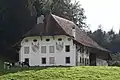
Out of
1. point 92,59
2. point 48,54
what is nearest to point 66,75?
point 48,54

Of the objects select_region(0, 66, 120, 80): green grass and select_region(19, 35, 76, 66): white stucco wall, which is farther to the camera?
select_region(19, 35, 76, 66): white stucco wall

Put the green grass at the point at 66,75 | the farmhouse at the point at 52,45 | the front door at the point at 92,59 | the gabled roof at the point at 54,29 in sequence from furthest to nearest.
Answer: the front door at the point at 92,59 < the gabled roof at the point at 54,29 < the farmhouse at the point at 52,45 < the green grass at the point at 66,75

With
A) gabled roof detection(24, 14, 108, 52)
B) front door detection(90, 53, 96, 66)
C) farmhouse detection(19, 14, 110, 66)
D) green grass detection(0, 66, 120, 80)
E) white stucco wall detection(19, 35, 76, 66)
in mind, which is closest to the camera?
green grass detection(0, 66, 120, 80)

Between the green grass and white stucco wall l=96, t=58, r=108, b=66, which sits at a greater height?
white stucco wall l=96, t=58, r=108, b=66

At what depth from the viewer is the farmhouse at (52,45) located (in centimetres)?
5547

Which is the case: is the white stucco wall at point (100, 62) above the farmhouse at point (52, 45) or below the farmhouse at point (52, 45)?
below

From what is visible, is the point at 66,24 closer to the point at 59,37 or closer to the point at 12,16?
the point at 59,37

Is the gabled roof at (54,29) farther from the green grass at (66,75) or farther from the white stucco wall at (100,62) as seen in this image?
the green grass at (66,75)

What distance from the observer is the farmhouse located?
182 feet

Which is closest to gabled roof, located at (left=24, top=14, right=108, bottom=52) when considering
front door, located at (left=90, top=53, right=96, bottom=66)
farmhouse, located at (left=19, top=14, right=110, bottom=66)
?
farmhouse, located at (left=19, top=14, right=110, bottom=66)

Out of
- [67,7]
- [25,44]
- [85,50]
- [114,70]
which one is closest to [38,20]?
[25,44]

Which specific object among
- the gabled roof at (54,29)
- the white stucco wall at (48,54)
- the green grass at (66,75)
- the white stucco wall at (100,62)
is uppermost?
the gabled roof at (54,29)

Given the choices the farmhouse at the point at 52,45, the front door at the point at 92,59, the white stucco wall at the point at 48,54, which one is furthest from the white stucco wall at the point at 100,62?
the white stucco wall at the point at 48,54

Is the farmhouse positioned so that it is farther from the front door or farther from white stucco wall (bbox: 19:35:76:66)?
the front door
